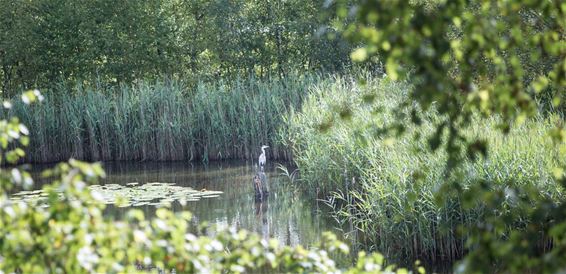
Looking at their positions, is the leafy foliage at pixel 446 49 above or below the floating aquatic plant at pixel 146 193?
above

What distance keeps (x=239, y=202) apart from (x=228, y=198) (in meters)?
0.38

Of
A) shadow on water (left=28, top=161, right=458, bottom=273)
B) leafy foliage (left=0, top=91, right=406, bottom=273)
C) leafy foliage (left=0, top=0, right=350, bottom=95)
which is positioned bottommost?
shadow on water (left=28, top=161, right=458, bottom=273)

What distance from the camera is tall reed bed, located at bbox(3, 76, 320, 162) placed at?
18.4 meters

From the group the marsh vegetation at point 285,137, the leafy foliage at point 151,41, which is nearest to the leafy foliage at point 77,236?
the marsh vegetation at point 285,137

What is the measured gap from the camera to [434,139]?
9.39ft

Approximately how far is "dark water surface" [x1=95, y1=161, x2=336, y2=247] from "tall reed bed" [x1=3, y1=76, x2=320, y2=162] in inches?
24.3

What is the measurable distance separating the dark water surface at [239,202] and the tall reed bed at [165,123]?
0.62 m

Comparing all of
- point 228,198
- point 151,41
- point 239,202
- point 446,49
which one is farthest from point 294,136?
point 446,49

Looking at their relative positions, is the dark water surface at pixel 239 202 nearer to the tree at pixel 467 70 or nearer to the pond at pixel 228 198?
the pond at pixel 228 198

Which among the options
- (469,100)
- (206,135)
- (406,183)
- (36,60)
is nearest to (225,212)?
(406,183)

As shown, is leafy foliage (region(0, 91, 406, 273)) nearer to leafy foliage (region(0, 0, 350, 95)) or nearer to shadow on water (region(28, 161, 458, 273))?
shadow on water (region(28, 161, 458, 273))

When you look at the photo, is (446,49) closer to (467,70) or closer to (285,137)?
(467,70)

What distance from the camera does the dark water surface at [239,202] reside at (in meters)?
11.2

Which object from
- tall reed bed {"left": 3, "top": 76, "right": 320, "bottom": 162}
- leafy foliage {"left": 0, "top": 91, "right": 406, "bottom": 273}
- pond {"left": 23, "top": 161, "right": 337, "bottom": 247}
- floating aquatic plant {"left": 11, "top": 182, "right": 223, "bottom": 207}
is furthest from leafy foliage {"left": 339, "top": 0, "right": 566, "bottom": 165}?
tall reed bed {"left": 3, "top": 76, "right": 320, "bottom": 162}
